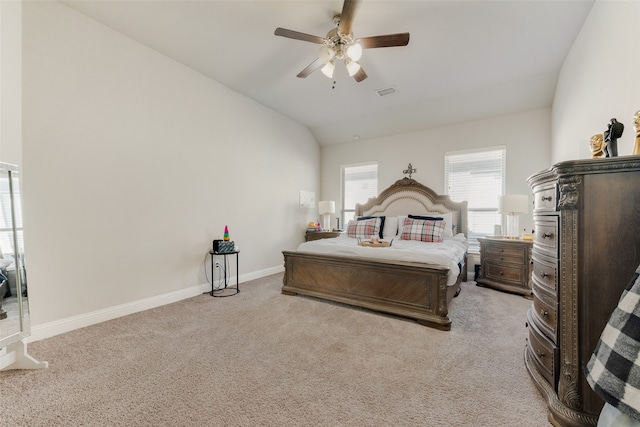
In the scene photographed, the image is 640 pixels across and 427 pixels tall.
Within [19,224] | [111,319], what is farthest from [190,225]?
[19,224]

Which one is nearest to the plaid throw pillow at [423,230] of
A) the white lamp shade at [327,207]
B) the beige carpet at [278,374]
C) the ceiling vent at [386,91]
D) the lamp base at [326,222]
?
the beige carpet at [278,374]

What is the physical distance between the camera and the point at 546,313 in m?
1.48

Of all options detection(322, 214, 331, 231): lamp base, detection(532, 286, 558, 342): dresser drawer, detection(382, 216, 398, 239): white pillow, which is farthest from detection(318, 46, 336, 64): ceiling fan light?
detection(322, 214, 331, 231): lamp base

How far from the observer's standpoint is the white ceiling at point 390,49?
2.32 metres

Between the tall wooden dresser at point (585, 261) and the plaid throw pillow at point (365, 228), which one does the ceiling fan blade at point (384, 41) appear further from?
the plaid throw pillow at point (365, 228)

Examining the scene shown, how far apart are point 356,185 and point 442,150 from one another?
1.81 meters

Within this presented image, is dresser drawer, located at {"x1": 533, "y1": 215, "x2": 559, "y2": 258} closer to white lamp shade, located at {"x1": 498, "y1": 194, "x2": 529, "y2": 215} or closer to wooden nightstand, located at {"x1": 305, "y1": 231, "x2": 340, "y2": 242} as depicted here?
white lamp shade, located at {"x1": 498, "y1": 194, "x2": 529, "y2": 215}

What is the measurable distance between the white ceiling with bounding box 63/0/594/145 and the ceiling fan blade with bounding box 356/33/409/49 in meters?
0.25

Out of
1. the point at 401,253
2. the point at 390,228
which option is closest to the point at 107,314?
the point at 401,253

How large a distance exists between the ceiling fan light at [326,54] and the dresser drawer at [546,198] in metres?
2.03

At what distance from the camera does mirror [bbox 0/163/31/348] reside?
166cm

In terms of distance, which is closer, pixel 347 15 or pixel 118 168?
pixel 347 15

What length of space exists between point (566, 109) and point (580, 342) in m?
3.15

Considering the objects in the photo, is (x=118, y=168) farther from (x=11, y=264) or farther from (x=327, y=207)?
(x=327, y=207)
